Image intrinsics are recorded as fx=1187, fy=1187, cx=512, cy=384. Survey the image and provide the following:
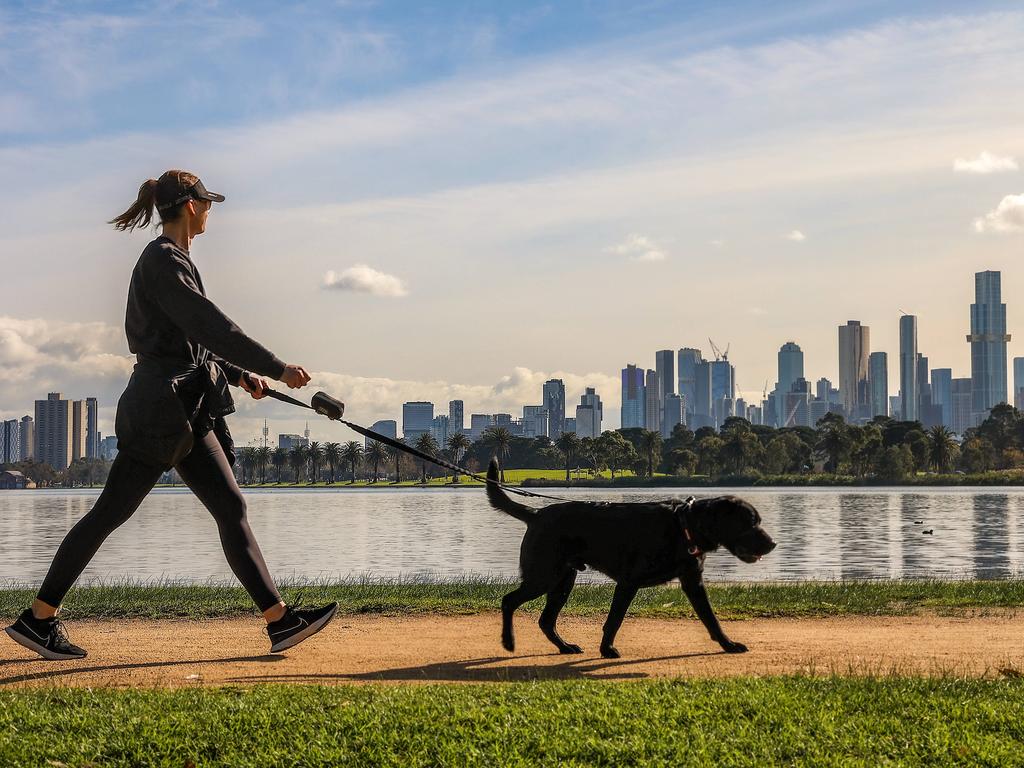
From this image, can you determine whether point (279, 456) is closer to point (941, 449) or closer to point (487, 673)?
point (941, 449)

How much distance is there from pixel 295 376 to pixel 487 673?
2.04 metres

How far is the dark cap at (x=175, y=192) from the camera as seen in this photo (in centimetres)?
691

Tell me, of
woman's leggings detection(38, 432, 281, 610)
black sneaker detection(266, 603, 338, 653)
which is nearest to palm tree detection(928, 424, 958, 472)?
black sneaker detection(266, 603, 338, 653)

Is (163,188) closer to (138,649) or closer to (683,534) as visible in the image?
(138,649)

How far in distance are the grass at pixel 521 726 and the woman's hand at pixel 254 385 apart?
187 cm

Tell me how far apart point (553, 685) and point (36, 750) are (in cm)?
247

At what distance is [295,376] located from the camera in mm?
6473

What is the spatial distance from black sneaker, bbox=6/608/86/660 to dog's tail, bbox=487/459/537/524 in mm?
2728

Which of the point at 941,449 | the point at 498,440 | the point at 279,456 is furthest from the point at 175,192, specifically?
the point at 279,456

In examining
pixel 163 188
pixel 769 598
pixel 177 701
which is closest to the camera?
pixel 177 701

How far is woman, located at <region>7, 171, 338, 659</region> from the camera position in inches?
255

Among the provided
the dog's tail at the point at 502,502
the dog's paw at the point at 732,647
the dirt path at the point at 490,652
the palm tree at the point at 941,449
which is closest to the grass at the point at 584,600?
the dirt path at the point at 490,652

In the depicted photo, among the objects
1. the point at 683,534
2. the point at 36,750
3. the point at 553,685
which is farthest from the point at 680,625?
the point at 36,750

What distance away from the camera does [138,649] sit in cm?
779
